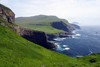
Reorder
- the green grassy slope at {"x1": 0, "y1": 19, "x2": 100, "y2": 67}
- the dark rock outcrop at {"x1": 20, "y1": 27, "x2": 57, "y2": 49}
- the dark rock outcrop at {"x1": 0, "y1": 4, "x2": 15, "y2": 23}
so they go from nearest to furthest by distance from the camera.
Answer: the green grassy slope at {"x1": 0, "y1": 19, "x2": 100, "y2": 67}
the dark rock outcrop at {"x1": 0, "y1": 4, "x2": 15, "y2": 23}
the dark rock outcrop at {"x1": 20, "y1": 27, "x2": 57, "y2": 49}

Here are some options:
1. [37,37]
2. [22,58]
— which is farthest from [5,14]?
[37,37]

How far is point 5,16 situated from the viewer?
234ft

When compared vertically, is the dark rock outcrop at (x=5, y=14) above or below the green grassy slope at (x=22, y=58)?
above

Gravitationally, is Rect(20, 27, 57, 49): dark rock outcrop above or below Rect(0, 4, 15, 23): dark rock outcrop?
below

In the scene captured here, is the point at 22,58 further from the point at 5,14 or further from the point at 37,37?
the point at 37,37

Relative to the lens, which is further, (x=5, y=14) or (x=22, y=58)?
(x=5, y=14)

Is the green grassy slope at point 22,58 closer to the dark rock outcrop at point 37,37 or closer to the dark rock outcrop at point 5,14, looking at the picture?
the dark rock outcrop at point 5,14

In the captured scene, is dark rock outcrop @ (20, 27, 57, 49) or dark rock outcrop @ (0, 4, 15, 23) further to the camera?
dark rock outcrop @ (20, 27, 57, 49)

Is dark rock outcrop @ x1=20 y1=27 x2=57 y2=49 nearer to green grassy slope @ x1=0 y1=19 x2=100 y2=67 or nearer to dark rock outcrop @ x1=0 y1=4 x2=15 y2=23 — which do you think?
dark rock outcrop @ x1=0 y1=4 x2=15 y2=23

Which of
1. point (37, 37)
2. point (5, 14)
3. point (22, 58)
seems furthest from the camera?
point (37, 37)

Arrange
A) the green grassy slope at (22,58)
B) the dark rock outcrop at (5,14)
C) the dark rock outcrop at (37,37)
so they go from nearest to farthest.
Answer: the green grassy slope at (22,58)
the dark rock outcrop at (5,14)
the dark rock outcrop at (37,37)

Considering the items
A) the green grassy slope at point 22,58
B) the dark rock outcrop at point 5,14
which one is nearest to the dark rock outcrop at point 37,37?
the dark rock outcrop at point 5,14

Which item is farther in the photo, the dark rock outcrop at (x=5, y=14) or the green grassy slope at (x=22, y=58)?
the dark rock outcrop at (x=5, y=14)

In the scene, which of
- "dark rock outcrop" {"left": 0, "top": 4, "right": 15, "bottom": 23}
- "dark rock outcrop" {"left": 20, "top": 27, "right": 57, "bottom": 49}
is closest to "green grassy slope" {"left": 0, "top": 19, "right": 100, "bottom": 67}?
"dark rock outcrop" {"left": 0, "top": 4, "right": 15, "bottom": 23}
